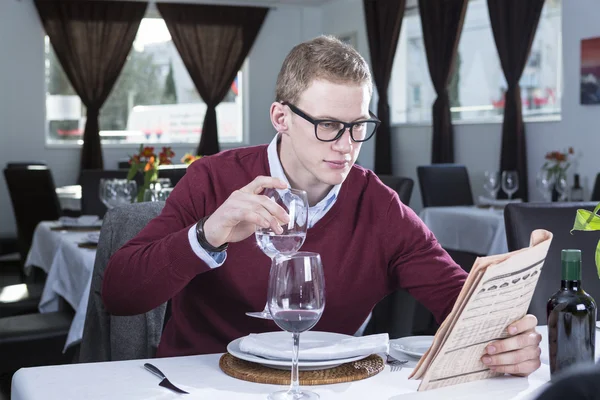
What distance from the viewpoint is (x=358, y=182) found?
5.88ft

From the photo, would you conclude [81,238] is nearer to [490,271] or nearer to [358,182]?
[358,182]

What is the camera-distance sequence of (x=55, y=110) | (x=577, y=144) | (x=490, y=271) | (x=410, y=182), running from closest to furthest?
(x=490, y=271), (x=410, y=182), (x=577, y=144), (x=55, y=110)

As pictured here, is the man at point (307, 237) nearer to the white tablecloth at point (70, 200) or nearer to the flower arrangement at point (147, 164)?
the flower arrangement at point (147, 164)

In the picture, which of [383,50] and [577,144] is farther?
[383,50]

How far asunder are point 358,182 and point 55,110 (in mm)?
8479

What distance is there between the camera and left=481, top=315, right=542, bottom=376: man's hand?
4.16 ft

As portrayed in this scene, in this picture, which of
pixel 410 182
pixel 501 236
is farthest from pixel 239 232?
pixel 501 236

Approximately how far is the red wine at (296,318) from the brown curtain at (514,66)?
6028mm

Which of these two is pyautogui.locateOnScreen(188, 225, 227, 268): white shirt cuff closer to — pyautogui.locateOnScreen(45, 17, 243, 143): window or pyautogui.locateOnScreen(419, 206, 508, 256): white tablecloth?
pyautogui.locateOnScreen(419, 206, 508, 256): white tablecloth

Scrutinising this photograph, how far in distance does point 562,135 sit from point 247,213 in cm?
574

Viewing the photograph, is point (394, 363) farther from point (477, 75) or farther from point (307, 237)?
point (477, 75)

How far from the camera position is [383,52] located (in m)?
9.02

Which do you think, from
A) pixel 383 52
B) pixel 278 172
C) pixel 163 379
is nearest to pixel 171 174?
pixel 278 172

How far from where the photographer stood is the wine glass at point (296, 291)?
1135mm
